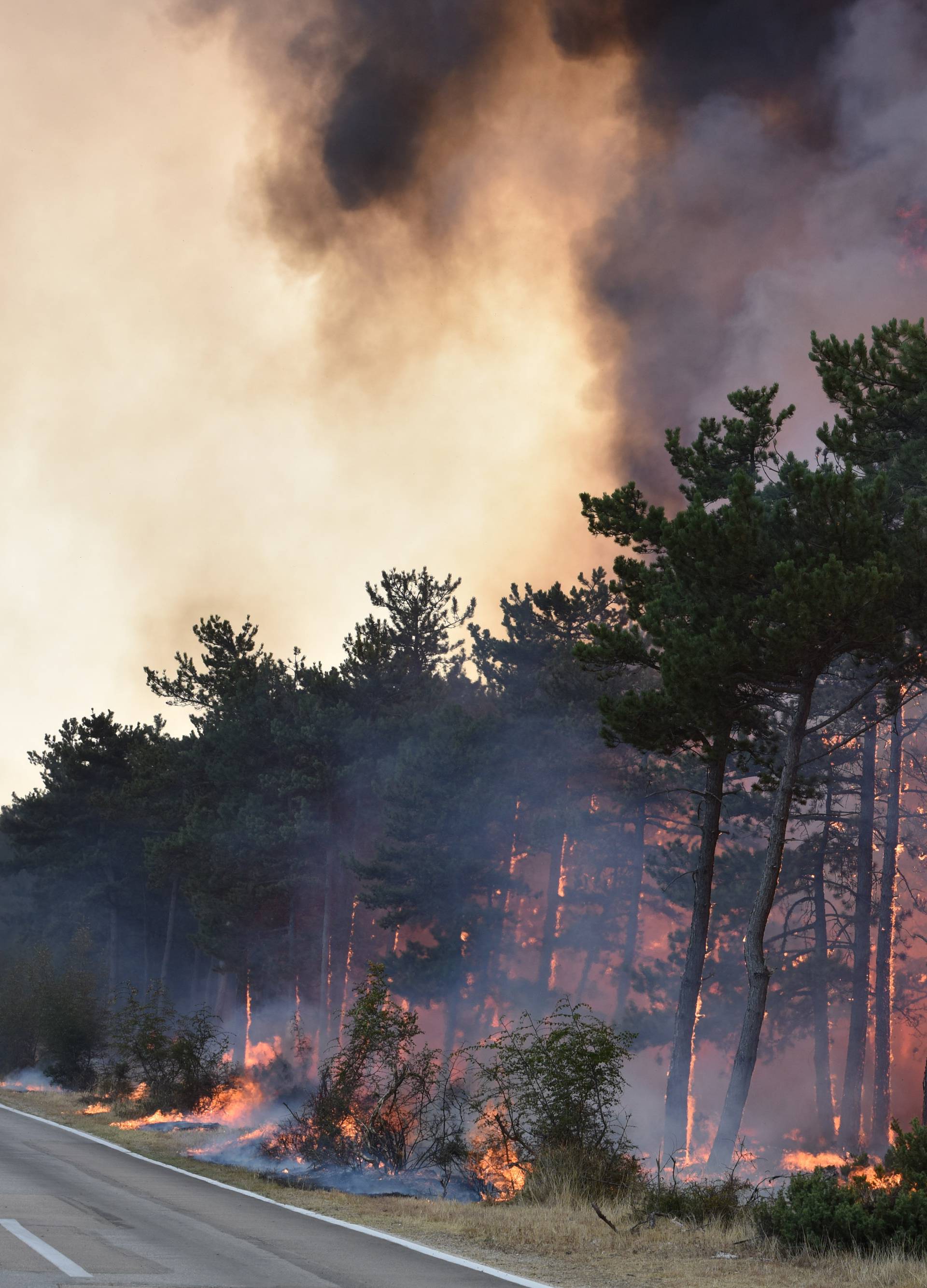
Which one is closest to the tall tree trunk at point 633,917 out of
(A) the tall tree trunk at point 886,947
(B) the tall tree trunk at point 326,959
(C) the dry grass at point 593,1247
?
(A) the tall tree trunk at point 886,947

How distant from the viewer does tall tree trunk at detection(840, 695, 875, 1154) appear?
3091 centimetres

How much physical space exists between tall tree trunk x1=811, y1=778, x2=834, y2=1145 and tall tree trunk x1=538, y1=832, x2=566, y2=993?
1005 centimetres

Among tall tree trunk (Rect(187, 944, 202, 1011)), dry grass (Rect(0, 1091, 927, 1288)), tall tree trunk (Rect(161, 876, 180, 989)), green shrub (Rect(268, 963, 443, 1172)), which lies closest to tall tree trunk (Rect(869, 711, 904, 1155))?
green shrub (Rect(268, 963, 443, 1172))

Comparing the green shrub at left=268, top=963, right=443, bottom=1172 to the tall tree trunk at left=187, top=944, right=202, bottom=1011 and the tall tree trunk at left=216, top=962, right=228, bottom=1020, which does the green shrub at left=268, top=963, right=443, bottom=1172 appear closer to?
the tall tree trunk at left=216, top=962, right=228, bottom=1020

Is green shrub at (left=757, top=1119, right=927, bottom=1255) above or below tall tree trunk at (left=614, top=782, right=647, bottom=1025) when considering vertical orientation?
below

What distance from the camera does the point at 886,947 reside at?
3209cm

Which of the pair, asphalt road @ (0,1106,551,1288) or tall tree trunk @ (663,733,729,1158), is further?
tall tree trunk @ (663,733,729,1158)

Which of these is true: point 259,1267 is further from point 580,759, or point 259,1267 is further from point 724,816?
point 580,759

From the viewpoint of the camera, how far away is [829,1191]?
37.1 feet

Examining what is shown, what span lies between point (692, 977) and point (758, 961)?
184 inches

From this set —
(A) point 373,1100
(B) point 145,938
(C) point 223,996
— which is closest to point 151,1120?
(A) point 373,1100

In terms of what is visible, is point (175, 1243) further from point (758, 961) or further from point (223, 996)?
point (223, 996)

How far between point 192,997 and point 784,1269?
68862 mm

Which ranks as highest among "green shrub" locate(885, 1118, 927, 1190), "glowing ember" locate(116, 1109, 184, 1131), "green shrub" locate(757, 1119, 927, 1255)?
"green shrub" locate(885, 1118, 927, 1190)
